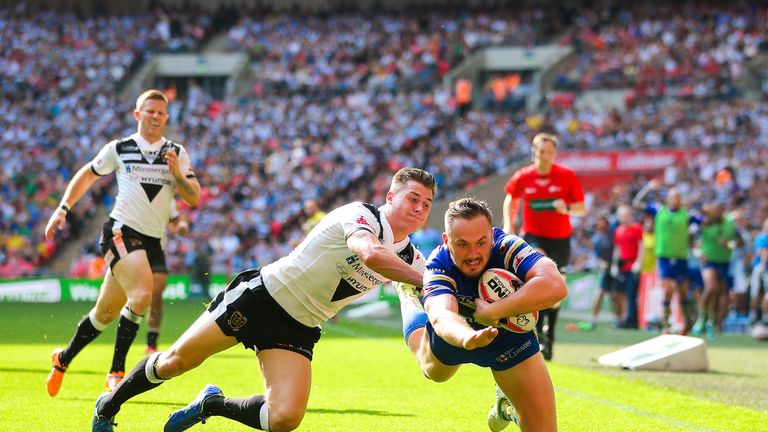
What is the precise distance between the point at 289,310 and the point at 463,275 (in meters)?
1.19

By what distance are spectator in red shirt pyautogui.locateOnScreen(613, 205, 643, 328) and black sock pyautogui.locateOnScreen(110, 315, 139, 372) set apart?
11.8 meters

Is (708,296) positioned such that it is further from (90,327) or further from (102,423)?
(102,423)

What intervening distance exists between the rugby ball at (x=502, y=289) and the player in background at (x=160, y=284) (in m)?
4.72

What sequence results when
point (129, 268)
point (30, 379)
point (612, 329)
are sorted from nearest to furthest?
1. point (129, 268)
2. point (30, 379)
3. point (612, 329)

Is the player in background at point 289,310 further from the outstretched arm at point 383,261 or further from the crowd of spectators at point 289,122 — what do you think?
the crowd of spectators at point 289,122

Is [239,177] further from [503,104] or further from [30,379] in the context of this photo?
[30,379]

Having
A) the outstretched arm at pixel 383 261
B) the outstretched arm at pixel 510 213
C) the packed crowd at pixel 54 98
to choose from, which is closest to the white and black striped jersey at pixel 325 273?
the outstretched arm at pixel 383 261

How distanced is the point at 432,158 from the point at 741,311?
49.7 feet

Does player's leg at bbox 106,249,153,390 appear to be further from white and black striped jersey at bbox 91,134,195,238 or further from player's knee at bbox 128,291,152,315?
white and black striped jersey at bbox 91,134,195,238

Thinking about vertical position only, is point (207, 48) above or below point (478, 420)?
above

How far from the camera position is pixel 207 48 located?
43500 mm

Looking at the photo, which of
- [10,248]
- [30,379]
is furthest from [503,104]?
[30,379]

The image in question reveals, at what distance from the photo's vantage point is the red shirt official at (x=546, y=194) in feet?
38.3

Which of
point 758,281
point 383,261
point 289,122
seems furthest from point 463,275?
point 289,122
